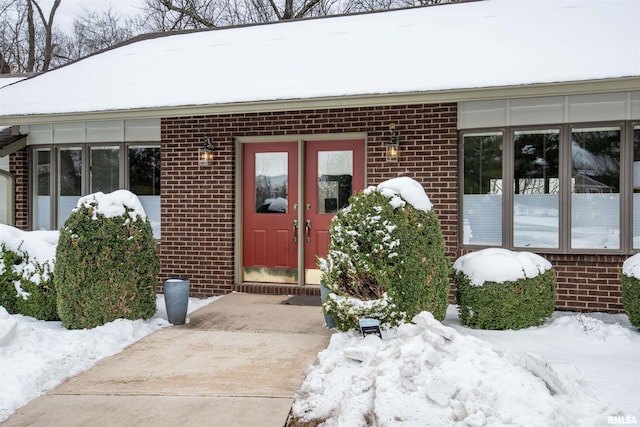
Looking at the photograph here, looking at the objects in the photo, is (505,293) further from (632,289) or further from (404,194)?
(404,194)

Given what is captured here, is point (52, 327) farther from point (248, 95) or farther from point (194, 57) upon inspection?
point (194, 57)

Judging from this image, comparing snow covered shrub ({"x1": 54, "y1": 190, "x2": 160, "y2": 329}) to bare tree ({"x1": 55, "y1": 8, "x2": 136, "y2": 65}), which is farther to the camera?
bare tree ({"x1": 55, "y1": 8, "x2": 136, "y2": 65})

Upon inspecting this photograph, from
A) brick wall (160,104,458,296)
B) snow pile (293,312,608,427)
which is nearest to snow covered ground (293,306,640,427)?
snow pile (293,312,608,427)

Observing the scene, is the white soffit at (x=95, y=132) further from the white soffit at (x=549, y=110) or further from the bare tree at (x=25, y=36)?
the bare tree at (x=25, y=36)

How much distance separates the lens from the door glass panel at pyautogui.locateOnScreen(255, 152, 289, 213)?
814 centimetres

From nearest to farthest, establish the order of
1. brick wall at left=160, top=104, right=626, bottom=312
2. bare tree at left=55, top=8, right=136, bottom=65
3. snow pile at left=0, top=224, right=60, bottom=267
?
snow pile at left=0, top=224, right=60, bottom=267 < brick wall at left=160, top=104, right=626, bottom=312 < bare tree at left=55, top=8, right=136, bottom=65

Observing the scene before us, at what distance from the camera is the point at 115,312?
5.72 meters

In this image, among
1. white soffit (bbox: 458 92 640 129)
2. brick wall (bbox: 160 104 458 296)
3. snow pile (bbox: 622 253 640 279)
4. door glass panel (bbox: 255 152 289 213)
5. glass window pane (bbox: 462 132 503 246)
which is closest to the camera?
snow pile (bbox: 622 253 640 279)

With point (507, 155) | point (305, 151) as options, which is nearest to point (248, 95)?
point (305, 151)

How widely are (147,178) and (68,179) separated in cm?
152

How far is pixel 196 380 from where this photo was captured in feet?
14.2

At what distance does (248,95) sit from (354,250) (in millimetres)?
3385

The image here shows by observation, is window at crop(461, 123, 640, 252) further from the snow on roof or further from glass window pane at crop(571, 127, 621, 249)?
the snow on roof

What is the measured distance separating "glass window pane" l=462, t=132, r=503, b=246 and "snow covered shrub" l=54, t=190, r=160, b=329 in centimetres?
436
